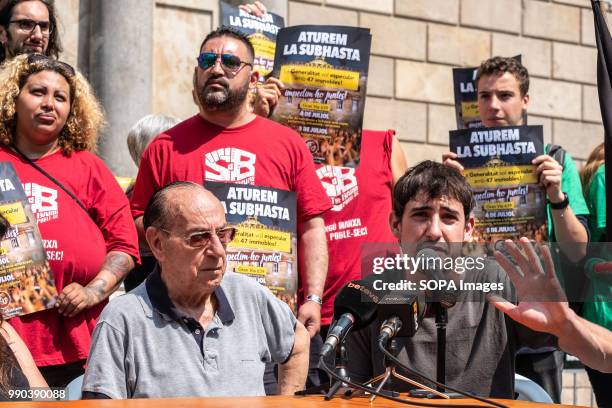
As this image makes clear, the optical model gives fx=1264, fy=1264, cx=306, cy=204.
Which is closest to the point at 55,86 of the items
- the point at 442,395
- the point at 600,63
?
the point at 600,63

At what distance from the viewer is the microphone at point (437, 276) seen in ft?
11.0

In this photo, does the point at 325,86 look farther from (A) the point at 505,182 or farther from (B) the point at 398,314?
(B) the point at 398,314

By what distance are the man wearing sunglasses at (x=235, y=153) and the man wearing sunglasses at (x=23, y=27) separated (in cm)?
85

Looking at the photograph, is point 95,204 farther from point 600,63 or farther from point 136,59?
point 136,59

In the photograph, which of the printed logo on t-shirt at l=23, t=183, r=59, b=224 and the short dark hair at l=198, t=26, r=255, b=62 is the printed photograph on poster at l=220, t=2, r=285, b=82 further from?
the printed logo on t-shirt at l=23, t=183, r=59, b=224

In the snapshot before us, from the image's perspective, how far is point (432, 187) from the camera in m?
4.42

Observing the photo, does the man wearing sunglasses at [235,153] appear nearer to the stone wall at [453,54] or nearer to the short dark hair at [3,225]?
the short dark hair at [3,225]

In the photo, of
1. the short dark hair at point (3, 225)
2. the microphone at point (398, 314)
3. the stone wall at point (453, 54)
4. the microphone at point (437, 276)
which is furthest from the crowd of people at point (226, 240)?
the stone wall at point (453, 54)

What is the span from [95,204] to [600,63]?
2083 millimetres

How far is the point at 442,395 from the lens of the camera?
3.15 meters

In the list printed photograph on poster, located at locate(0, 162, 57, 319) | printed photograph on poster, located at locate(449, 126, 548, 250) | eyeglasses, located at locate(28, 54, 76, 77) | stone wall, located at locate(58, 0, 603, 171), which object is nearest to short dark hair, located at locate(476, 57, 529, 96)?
printed photograph on poster, located at locate(449, 126, 548, 250)

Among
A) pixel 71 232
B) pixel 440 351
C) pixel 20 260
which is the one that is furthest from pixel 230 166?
pixel 440 351

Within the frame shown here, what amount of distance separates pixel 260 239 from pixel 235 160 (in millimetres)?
410

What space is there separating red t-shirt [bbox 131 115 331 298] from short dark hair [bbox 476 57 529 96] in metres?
1.14
